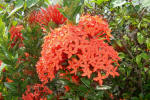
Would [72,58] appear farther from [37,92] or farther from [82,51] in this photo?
[37,92]

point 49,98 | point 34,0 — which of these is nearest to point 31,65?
point 49,98

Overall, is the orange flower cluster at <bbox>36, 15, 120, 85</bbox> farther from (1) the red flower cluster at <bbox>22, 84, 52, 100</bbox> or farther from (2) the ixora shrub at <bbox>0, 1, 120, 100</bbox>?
(1) the red flower cluster at <bbox>22, 84, 52, 100</bbox>

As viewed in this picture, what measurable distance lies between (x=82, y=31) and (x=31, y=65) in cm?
47

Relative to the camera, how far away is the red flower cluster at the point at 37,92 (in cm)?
83

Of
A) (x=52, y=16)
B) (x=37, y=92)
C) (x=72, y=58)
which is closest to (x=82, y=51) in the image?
(x=72, y=58)

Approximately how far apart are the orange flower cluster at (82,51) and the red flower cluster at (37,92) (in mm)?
233

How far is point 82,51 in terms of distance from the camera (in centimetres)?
58

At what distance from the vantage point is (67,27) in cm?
65

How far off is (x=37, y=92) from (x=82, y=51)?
0.42 m

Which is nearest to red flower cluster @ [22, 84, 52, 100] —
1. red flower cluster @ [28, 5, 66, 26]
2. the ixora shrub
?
the ixora shrub

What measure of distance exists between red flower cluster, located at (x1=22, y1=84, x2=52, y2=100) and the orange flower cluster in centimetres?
23

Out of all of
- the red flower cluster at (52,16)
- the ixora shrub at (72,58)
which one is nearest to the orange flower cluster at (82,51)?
the ixora shrub at (72,58)

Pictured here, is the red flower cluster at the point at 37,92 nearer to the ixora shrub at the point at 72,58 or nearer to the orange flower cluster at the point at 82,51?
the ixora shrub at the point at 72,58

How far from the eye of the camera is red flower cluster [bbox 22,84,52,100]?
0.83 meters
